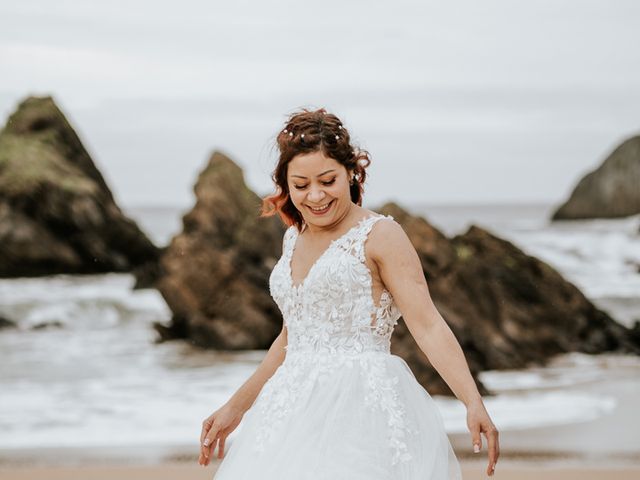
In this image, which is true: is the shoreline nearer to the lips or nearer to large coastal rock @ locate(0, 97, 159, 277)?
the lips

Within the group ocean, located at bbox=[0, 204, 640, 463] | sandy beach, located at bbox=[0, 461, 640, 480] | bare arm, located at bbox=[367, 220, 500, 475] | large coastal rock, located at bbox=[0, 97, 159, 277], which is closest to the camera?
bare arm, located at bbox=[367, 220, 500, 475]

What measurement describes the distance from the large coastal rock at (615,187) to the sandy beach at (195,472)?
16093mm

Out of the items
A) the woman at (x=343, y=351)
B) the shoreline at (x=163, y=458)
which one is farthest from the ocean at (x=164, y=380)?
the woman at (x=343, y=351)

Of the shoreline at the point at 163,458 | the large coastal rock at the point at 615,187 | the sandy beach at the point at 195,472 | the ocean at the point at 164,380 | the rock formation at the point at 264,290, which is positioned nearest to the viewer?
the sandy beach at the point at 195,472

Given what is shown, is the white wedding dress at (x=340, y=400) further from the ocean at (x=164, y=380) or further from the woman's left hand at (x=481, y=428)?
the ocean at (x=164, y=380)

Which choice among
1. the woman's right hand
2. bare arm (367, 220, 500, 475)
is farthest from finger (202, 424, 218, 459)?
bare arm (367, 220, 500, 475)

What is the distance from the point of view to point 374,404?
259 cm

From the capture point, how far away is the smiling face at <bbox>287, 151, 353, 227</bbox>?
2631mm

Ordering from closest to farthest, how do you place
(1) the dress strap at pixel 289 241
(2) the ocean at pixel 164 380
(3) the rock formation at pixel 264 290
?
(1) the dress strap at pixel 289 241
(2) the ocean at pixel 164 380
(3) the rock formation at pixel 264 290

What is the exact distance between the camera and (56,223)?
2112 cm

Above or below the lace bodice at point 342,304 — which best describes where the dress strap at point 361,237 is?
above

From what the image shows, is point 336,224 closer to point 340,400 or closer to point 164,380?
point 340,400

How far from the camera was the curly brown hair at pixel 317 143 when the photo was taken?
2635 millimetres

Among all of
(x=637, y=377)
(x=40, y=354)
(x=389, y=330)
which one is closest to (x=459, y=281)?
(x=637, y=377)
